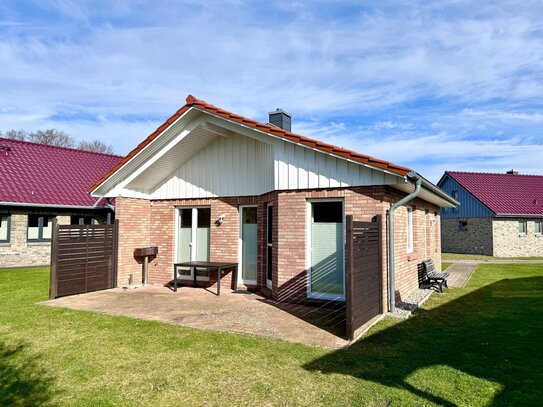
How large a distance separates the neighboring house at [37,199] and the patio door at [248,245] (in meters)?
10.0

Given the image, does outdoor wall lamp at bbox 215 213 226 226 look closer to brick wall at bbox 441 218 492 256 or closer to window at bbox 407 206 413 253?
window at bbox 407 206 413 253

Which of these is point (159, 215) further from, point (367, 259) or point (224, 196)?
point (367, 259)

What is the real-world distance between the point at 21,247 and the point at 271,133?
14.2m

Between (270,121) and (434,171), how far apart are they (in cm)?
3003

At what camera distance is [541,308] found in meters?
8.93

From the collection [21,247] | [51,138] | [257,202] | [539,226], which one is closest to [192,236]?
[257,202]

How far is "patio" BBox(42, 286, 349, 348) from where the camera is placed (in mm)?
6570

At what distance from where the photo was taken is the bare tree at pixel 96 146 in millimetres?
43125

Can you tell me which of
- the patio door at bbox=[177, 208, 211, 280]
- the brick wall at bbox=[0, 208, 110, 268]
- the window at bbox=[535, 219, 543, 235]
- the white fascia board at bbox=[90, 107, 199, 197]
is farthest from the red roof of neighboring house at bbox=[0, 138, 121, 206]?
the window at bbox=[535, 219, 543, 235]

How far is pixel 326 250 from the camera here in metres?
8.68

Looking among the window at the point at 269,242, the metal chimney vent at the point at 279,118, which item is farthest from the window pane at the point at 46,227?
the window at the point at 269,242

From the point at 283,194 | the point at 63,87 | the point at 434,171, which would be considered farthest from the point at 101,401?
the point at 434,171

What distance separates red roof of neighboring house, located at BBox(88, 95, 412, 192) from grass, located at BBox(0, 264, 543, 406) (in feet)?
10.4

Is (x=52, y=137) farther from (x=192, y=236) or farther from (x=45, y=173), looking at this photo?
(x=192, y=236)
